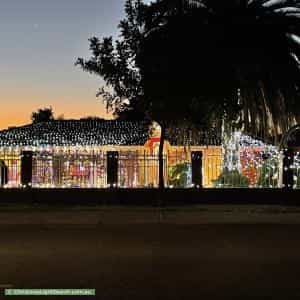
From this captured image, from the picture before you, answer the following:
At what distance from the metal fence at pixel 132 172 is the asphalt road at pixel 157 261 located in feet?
27.0

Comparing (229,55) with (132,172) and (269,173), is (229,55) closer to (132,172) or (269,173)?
(269,173)

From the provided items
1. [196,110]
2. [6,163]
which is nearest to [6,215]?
[6,163]

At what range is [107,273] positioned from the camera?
11.4 meters

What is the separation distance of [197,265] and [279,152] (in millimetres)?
15400

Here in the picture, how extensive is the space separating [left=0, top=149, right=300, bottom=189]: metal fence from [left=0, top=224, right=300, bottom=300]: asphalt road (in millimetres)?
8228

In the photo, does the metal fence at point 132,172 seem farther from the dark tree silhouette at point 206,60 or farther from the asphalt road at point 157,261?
the asphalt road at point 157,261

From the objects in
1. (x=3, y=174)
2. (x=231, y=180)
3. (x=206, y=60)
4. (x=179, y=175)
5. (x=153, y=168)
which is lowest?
(x=231, y=180)

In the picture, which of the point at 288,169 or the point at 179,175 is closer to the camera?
the point at 288,169

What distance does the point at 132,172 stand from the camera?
27.4 meters

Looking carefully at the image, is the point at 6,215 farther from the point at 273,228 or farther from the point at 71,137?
the point at 71,137

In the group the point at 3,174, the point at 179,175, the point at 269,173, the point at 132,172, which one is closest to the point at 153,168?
the point at 132,172

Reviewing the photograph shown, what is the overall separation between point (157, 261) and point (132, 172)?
48.2ft

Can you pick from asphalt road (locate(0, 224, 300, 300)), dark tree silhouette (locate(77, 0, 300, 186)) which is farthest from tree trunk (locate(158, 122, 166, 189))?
asphalt road (locate(0, 224, 300, 300))

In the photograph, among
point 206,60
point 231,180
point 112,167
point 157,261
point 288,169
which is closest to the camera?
point 157,261
